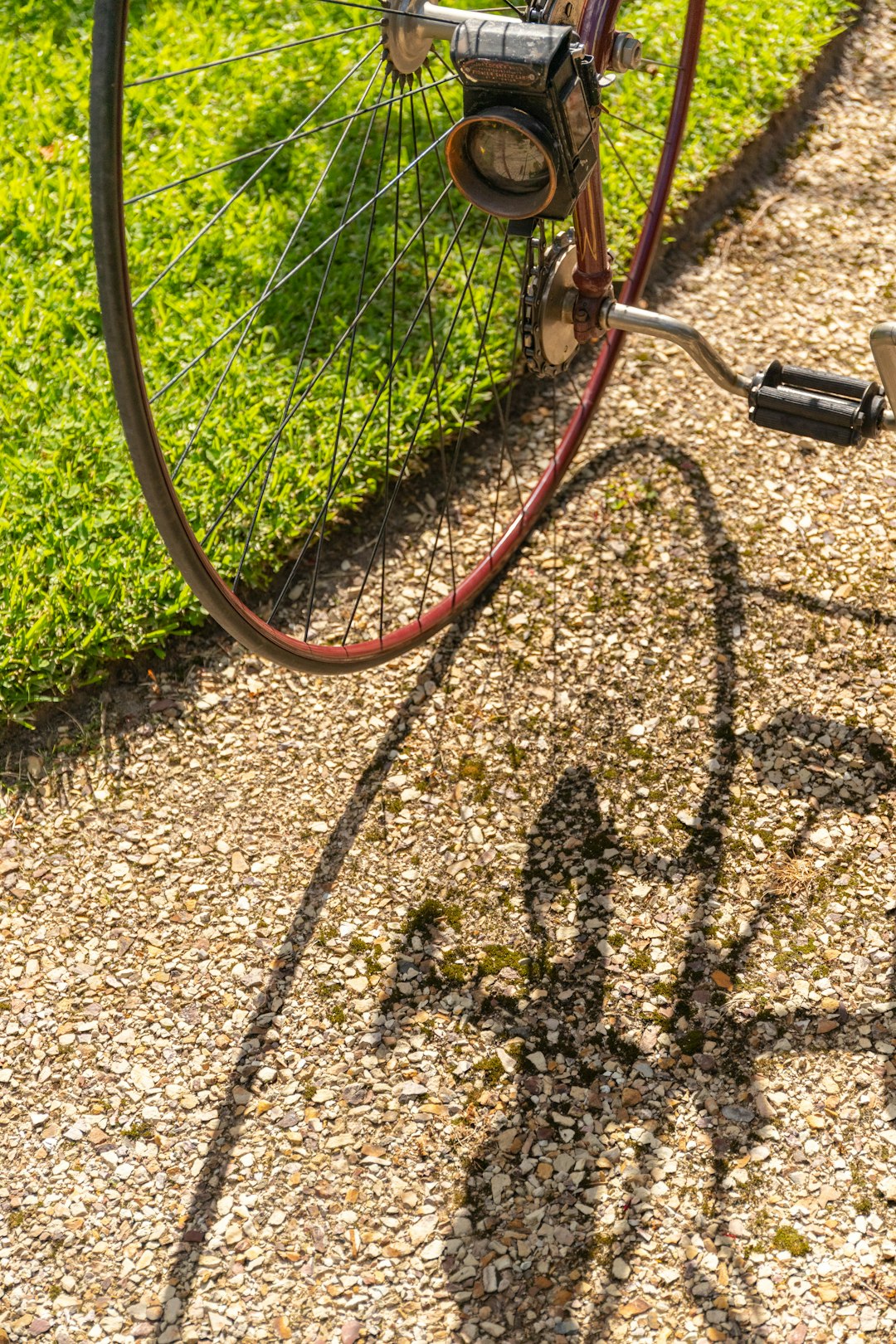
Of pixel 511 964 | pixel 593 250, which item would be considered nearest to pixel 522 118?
pixel 593 250

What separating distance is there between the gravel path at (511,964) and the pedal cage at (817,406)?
1.77 feet

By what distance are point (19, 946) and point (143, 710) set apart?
21.8 inches

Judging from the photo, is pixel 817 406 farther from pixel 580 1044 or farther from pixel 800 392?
pixel 580 1044

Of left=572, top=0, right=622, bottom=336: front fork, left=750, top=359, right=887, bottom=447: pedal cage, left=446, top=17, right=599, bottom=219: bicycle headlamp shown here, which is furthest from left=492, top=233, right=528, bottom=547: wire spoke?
left=446, top=17, right=599, bottom=219: bicycle headlamp

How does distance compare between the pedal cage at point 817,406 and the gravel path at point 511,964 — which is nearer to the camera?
the gravel path at point 511,964

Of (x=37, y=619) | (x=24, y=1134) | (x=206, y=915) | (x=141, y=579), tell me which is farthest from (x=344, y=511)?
(x=24, y=1134)

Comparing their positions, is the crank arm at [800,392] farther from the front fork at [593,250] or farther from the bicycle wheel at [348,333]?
the bicycle wheel at [348,333]

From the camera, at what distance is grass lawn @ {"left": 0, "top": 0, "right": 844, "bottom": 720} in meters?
2.80

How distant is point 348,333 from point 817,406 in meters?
0.84

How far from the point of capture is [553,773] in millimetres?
2600

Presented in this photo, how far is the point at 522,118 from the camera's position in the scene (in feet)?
5.92

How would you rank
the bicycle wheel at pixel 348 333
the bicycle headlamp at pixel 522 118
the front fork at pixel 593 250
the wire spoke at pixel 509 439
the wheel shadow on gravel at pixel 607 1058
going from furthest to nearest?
1. the wire spoke at pixel 509 439
2. the bicycle wheel at pixel 348 333
3. the front fork at pixel 593 250
4. the wheel shadow on gravel at pixel 607 1058
5. the bicycle headlamp at pixel 522 118

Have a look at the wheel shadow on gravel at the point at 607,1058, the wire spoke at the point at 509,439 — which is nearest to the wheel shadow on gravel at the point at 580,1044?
the wheel shadow on gravel at the point at 607,1058

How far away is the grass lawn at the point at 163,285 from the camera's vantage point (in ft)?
9.20
